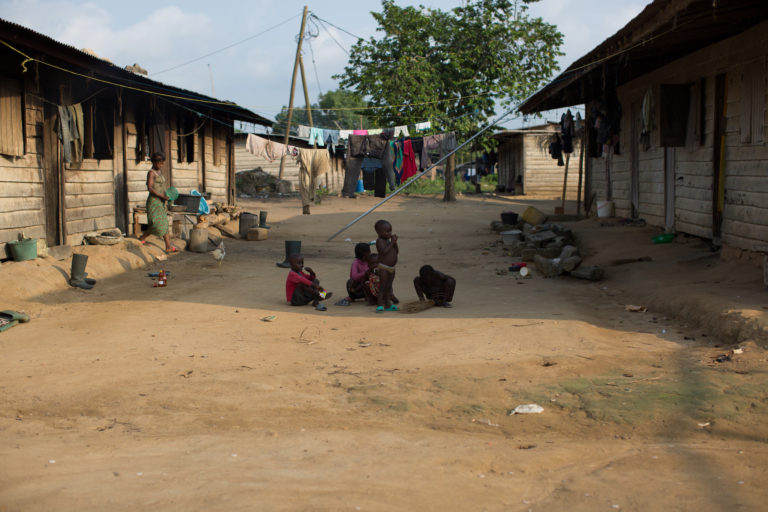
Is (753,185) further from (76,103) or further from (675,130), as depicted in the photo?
(76,103)

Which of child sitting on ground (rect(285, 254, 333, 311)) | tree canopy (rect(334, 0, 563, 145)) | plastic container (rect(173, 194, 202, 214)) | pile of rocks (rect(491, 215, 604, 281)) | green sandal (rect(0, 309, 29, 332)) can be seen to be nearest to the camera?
green sandal (rect(0, 309, 29, 332))

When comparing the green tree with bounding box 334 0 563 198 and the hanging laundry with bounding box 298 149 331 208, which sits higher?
the green tree with bounding box 334 0 563 198

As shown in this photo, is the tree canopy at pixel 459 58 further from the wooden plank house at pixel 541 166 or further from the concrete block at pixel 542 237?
the concrete block at pixel 542 237

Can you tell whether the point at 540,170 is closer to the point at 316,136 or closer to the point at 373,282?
the point at 316,136

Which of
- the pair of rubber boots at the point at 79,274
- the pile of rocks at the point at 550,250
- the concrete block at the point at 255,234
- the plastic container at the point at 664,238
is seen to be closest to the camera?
the pair of rubber boots at the point at 79,274

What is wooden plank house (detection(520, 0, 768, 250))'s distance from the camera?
887 cm

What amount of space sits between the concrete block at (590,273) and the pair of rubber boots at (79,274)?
734cm

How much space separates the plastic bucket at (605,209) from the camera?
16.2 metres

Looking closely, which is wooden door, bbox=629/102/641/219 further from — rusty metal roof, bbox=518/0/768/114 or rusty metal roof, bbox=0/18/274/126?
rusty metal roof, bbox=0/18/274/126

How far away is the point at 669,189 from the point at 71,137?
417 inches

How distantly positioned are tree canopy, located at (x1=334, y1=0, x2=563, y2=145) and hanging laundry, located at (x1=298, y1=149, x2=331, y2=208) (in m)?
9.83

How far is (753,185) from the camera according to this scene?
923 cm

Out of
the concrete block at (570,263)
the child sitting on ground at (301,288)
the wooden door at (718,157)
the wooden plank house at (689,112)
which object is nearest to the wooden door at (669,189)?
the wooden plank house at (689,112)

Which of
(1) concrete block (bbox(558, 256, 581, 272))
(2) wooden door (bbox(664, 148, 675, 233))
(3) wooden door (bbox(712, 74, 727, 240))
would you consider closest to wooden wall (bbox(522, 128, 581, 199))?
(2) wooden door (bbox(664, 148, 675, 233))
